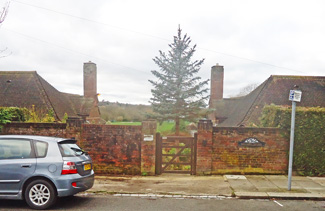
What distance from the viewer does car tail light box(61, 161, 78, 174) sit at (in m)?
5.30

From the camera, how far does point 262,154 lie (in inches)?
350

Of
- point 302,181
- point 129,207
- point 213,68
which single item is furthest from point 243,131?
point 213,68

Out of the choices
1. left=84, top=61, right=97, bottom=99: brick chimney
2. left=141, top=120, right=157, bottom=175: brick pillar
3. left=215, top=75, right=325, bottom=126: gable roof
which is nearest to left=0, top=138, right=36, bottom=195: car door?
left=141, top=120, right=157, bottom=175: brick pillar

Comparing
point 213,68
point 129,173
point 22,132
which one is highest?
point 213,68

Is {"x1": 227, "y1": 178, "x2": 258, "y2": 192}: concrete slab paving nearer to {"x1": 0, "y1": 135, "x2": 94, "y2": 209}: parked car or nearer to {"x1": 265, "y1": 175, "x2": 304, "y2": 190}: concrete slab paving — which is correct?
{"x1": 265, "y1": 175, "x2": 304, "y2": 190}: concrete slab paving

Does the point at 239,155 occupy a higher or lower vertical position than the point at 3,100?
lower

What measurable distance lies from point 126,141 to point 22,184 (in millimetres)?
4143

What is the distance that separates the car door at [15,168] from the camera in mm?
5277

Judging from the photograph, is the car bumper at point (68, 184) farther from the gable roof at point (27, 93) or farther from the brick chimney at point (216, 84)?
the brick chimney at point (216, 84)

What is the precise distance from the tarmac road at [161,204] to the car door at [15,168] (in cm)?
47

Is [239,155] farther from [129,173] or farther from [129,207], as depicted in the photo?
[129,207]

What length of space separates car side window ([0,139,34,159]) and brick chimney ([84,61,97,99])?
2204cm

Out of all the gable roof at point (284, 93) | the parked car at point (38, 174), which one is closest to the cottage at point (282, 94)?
the gable roof at point (284, 93)

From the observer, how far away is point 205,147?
29.1 feet
